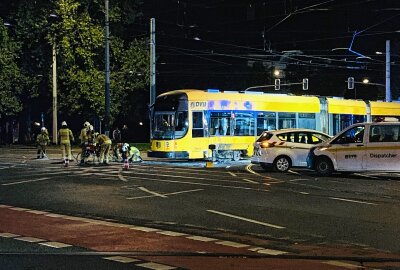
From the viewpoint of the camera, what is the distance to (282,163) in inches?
877

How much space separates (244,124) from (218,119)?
1.72m

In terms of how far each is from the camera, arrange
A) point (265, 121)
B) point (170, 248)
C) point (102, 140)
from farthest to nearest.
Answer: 1. point (265, 121)
2. point (102, 140)
3. point (170, 248)

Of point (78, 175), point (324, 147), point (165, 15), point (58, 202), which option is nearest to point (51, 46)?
point (165, 15)

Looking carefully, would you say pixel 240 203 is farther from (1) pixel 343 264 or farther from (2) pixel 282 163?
(2) pixel 282 163

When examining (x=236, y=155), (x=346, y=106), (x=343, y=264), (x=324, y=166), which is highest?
(x=346, y=106)

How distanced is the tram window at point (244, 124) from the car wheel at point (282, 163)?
750 centimetres

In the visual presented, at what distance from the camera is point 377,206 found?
12945 mm

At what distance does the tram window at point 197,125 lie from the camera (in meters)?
28.2

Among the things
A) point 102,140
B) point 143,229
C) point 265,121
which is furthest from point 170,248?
point 265,121

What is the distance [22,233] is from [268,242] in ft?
13.3

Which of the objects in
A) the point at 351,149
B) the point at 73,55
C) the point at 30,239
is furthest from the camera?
the point at 73,55

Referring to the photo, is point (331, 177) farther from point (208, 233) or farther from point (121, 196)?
point (208, 233)

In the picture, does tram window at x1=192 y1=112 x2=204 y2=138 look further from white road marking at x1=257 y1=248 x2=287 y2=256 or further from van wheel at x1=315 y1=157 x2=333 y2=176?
white road marking at x1=257 y1=248 x2=287 y2=256

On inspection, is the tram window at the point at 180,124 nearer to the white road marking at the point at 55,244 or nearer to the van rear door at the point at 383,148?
the van rear door at the point at 383,148
